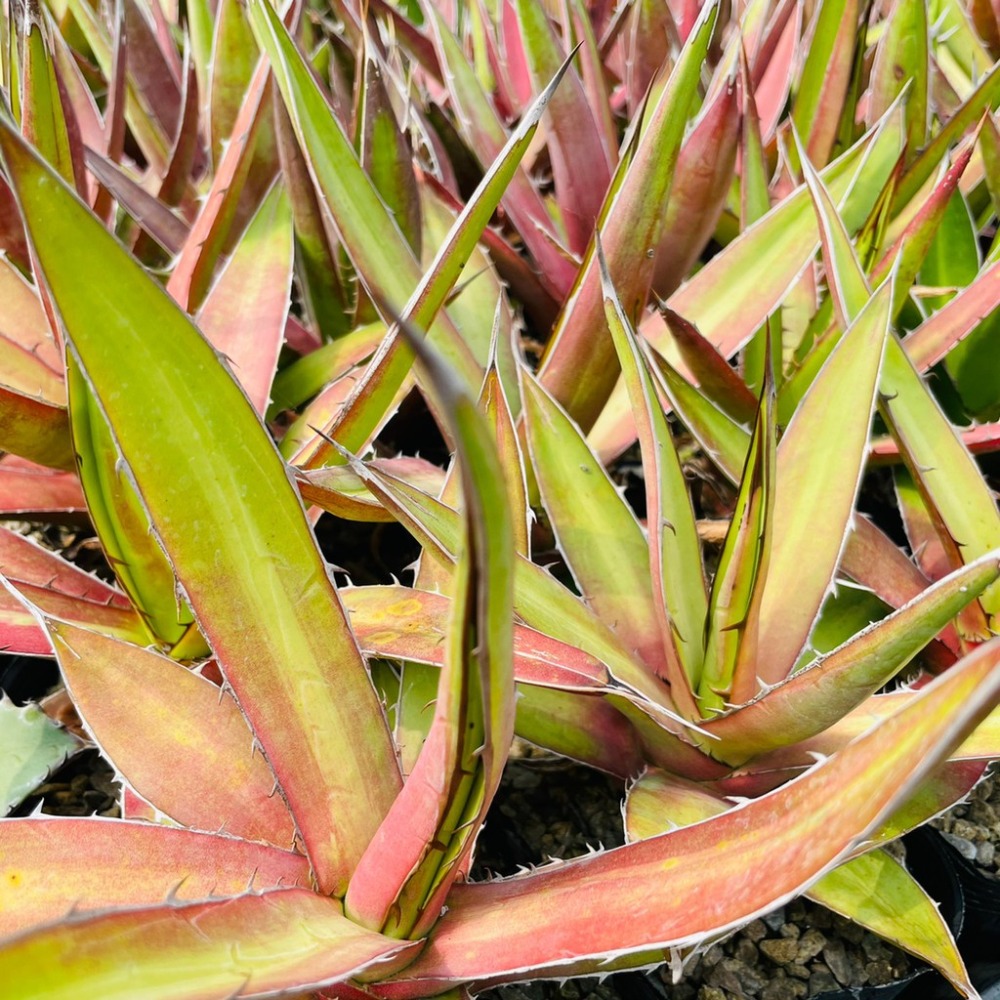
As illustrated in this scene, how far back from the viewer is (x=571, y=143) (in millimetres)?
999

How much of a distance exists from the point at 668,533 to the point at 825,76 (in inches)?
28.2

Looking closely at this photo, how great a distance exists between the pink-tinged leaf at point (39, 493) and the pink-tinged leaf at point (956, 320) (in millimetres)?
726

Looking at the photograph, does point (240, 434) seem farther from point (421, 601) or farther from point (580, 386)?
point (580, 386)

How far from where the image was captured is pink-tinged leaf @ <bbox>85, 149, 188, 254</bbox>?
2.80 ft

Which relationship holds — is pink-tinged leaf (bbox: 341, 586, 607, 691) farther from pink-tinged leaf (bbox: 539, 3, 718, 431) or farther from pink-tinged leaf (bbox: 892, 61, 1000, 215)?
pink-tinged leaf (bbox: 892, 61, 1000, 215)

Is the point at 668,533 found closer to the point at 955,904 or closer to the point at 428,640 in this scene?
the point at 428,640

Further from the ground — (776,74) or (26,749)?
(776,74)

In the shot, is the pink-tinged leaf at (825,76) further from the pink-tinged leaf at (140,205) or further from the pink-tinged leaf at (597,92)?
the pink-tinged leaf at (140,205)

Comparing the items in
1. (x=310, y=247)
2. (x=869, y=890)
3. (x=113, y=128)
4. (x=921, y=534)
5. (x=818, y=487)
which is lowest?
(x=869, y=890)

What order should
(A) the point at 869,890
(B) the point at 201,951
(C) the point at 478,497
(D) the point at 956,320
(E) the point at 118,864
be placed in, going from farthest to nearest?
(D) the point at 956,320
(A) the point at 869,890
(E) the point at 118,864
(B) the point at 201,951
(C) the point at 478,497

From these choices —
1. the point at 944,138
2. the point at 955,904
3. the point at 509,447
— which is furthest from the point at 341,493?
the point at 944,138

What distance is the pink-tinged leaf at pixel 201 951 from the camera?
340 millimetres

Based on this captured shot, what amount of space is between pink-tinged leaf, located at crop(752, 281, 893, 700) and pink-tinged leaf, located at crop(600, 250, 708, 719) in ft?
0.17

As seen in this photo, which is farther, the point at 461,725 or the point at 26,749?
the point at 26,749
